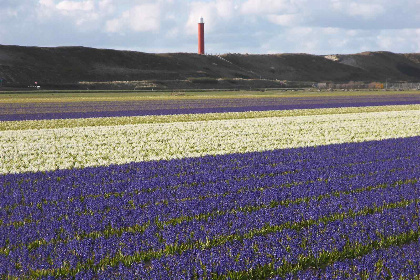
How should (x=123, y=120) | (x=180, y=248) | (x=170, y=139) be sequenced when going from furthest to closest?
(x=123, y=120) < (x=170, y=139) < (x=180, y=248)

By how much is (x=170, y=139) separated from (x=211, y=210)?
14.0m

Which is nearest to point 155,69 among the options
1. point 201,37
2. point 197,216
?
point 201,37

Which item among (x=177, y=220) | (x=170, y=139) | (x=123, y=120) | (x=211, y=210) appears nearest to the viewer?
(x=177, y=220)

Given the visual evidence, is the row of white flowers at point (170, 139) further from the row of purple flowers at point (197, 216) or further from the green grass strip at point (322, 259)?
the green grass strip at point (322, 259)

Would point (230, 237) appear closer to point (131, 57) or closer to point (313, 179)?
point (313, 179)

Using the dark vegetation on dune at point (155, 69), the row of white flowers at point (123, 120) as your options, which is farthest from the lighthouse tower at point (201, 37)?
the row of white flowers at point (123, 120)

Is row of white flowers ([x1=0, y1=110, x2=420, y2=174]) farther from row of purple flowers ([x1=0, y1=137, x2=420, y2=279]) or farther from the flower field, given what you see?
row of purple flowers ([x1=0, y1=137, x2=420, y2=279])

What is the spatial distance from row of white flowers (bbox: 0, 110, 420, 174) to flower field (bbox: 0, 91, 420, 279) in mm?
156

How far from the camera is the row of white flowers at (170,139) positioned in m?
19.2

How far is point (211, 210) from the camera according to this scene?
10984mm

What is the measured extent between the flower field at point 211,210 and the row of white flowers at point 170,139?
0.16 meters

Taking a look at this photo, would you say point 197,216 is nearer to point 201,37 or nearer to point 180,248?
point 180,248

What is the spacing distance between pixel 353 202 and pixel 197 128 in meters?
18.8

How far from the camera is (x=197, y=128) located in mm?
29875
